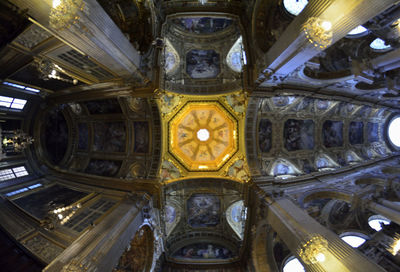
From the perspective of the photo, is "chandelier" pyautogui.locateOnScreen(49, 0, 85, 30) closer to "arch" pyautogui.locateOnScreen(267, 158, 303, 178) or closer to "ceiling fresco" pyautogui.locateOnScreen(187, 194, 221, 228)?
"ceiling fresco" pyautogui.locateOnScreen(187, 194, 221, 228)

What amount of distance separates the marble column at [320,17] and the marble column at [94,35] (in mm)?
7572

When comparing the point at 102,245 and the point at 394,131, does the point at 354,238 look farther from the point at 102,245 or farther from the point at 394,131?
the point at 102,245

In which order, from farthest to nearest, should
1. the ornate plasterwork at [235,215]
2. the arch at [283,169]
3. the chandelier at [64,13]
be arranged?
the ornate plasterwork at [235,215], the arch at [283,169], the chandelier at [64,13]

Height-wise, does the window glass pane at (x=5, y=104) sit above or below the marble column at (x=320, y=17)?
below

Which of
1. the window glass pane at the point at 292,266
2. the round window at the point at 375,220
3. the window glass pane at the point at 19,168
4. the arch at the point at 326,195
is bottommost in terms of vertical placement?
the window glass pane at the point at 292,266

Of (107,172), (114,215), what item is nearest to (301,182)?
(114,215)

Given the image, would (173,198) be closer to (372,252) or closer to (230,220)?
(230,220)

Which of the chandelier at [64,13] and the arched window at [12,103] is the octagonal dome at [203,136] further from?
the chandelier at [64,13]

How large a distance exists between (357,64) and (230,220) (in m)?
14.7

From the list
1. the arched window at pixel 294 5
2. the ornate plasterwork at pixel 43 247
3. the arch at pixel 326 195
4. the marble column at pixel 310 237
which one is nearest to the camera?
the marble column at pixel 310 237

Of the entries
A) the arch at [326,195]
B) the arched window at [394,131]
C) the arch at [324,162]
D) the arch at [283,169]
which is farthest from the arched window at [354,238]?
the arched window at [394,131]

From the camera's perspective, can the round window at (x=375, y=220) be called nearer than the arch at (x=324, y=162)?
Yes

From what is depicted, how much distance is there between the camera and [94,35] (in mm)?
7355

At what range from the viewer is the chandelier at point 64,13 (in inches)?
222
